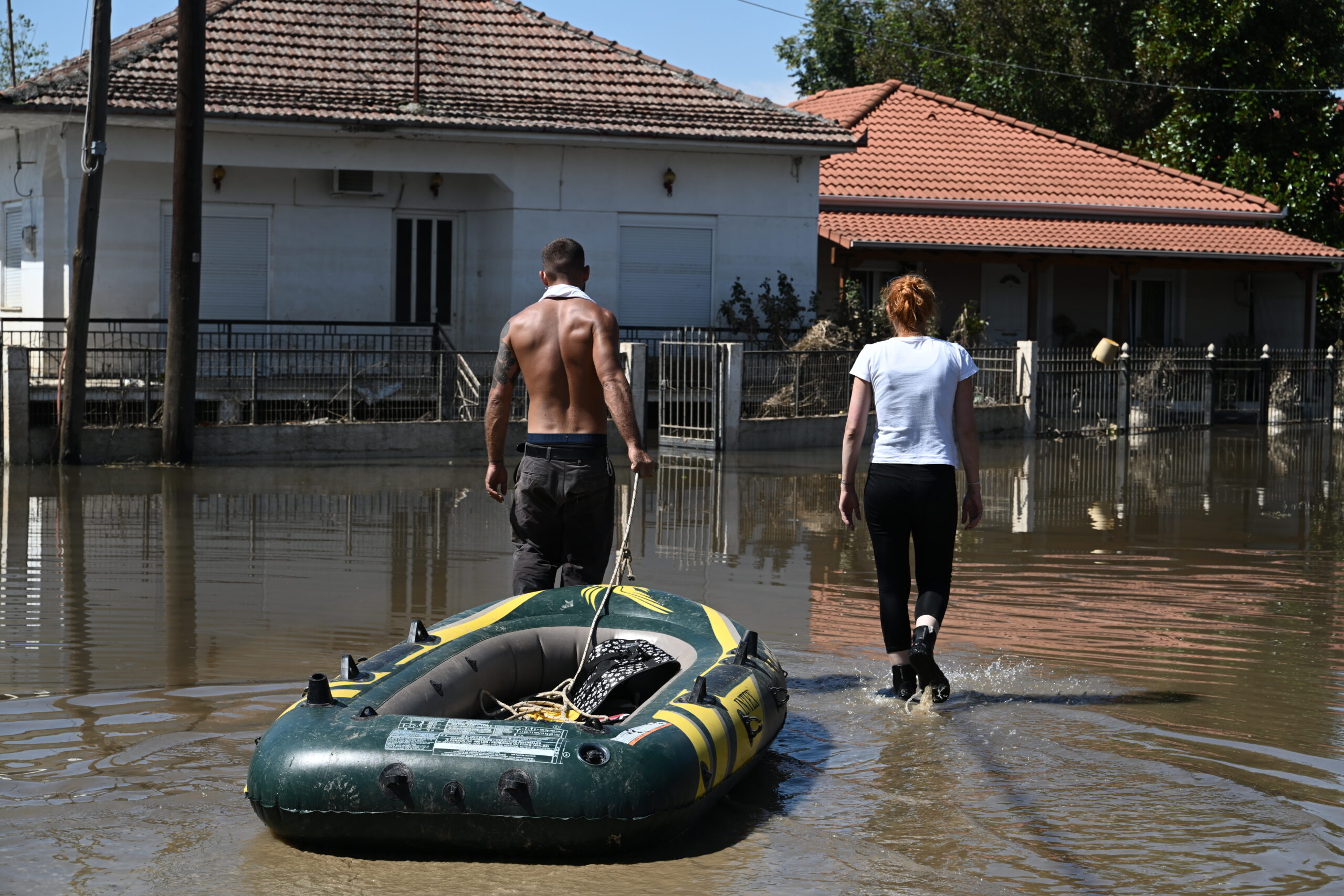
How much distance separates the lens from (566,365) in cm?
669

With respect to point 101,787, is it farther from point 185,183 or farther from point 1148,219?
point 1148,219

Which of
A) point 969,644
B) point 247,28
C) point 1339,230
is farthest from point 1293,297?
point 969,644

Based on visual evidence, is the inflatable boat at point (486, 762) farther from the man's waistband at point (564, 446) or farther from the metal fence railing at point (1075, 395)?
the metal fence railing at point (1075, 395)

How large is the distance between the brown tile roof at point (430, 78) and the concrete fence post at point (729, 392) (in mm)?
4352

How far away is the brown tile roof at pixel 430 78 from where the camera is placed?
20.2 meters

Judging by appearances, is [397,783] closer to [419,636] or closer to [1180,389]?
[419,636]

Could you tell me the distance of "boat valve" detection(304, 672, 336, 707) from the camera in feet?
17.0

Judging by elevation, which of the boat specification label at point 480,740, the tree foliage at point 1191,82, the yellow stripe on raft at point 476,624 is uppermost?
the tree foliage at point 1191,82

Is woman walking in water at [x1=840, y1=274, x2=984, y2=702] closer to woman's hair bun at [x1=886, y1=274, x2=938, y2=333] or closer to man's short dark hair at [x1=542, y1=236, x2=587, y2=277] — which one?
woman's hair bun at [x1=886, y1=274, x2=938, y2=333]

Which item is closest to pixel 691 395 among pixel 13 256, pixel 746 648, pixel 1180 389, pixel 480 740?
pixel 1180 389

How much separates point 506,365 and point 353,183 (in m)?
15.4

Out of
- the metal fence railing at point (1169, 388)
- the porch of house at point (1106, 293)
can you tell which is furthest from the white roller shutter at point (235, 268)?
the metal fence railing at point (1169, 388)

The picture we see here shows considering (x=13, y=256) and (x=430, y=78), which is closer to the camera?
(x=13, y=256)

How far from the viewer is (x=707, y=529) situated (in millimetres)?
12641
